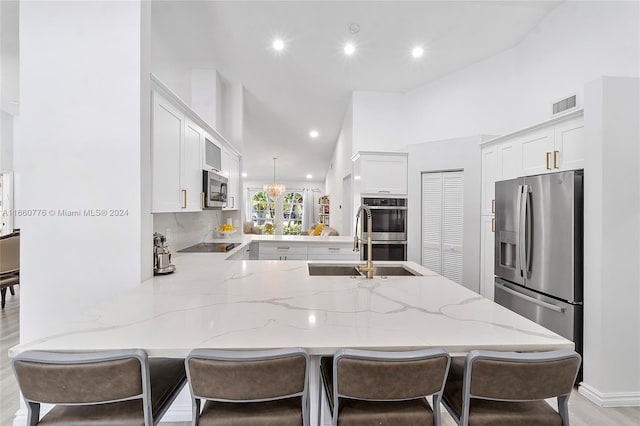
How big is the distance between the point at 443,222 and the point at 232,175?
3.12m

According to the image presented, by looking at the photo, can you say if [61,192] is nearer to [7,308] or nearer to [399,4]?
[399,4]

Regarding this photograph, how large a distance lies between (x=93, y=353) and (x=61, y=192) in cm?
124

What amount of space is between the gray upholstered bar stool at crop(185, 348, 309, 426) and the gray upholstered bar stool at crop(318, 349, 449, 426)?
12cm

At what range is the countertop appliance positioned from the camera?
441 cm

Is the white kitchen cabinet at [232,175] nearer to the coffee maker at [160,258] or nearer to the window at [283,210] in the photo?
the coffee maker at [160,258]

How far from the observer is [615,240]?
2033 millimetres

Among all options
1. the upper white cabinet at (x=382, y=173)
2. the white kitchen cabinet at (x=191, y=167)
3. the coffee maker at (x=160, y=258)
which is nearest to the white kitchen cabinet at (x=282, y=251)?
the upper white cabinet at (x=382, y=173)

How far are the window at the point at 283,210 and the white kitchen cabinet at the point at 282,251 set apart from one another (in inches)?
303

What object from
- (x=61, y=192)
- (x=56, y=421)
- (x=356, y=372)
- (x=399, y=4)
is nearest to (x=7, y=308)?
(x=61, y=192)

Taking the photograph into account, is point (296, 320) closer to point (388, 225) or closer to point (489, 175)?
point (489, 175)

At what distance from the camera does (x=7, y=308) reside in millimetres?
3920

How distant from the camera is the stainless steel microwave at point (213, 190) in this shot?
10.0 ft

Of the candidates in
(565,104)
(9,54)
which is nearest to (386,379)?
(565,104)

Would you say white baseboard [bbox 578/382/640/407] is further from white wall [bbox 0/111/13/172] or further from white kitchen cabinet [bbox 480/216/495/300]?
white wall [bbox 0/111/13/172]
